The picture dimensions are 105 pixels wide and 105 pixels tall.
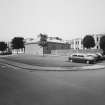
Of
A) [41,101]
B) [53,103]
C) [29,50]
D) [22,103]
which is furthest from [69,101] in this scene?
[29,50]

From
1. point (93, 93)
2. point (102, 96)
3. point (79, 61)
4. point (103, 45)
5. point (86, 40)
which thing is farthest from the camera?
point (86, 40)

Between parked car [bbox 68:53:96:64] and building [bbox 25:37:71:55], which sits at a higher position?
building [bbox 25:37:71:55]

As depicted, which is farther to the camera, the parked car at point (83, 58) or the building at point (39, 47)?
the building at point (39, 47)

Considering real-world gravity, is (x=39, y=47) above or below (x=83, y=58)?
above

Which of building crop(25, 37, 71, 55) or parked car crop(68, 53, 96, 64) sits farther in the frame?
building crop(25, 37, 71, 55)

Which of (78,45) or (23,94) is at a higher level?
(78,45)

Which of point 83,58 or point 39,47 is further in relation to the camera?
point 39,47

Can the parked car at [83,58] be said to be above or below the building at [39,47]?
below

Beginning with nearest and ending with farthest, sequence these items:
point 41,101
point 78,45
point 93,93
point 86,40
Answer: point 41,101 < point 93,93 < point 86,40 < point 78,45

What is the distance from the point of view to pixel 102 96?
5.28 meters

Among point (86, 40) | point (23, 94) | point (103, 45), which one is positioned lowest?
point (23, 94)

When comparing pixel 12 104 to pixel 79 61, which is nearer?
pixel 12 104

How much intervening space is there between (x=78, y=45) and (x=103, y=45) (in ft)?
143

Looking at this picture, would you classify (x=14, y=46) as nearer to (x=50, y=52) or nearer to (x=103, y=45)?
(x=50, y=52)
